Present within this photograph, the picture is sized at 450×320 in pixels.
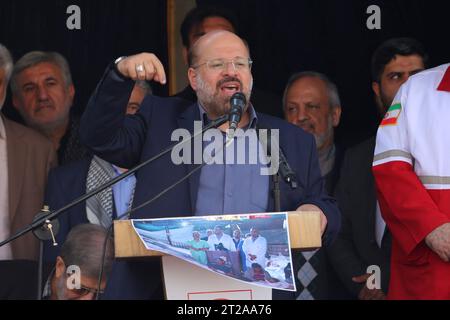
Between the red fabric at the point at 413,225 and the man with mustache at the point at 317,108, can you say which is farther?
the man with mustache at the point at 317,108

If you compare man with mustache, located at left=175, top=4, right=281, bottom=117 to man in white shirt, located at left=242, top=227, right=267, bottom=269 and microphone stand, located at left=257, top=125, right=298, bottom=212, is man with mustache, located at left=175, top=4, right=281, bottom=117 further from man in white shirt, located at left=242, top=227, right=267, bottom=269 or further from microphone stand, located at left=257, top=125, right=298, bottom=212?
man in white shirt, located at left=242, top=227, right=267, bottom=269

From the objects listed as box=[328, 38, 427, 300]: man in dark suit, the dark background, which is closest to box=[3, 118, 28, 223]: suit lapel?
the dark background

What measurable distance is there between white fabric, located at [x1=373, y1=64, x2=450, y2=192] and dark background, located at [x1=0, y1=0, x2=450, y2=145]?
140 centimetres

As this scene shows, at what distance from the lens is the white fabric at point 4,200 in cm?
539

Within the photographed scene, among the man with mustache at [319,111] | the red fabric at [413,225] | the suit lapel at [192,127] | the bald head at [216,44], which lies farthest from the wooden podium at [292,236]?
the man with mustache at [319,111]

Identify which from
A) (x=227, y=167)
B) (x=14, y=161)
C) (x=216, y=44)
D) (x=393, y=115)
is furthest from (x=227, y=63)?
(x=14, y=161)

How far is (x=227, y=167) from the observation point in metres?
4.35

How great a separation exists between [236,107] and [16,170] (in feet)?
7.25

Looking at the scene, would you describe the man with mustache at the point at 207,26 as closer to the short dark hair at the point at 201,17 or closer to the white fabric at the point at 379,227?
the short dark hair at the point at 201,17

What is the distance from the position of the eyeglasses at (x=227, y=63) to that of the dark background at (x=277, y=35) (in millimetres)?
1630

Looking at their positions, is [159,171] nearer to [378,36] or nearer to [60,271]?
[60,271]

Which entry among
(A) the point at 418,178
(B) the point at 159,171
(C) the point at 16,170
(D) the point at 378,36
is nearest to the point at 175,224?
(B) the point at 159,171

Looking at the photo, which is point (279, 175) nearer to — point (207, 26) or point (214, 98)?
point (214, 98)

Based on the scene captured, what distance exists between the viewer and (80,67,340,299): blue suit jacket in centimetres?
405
